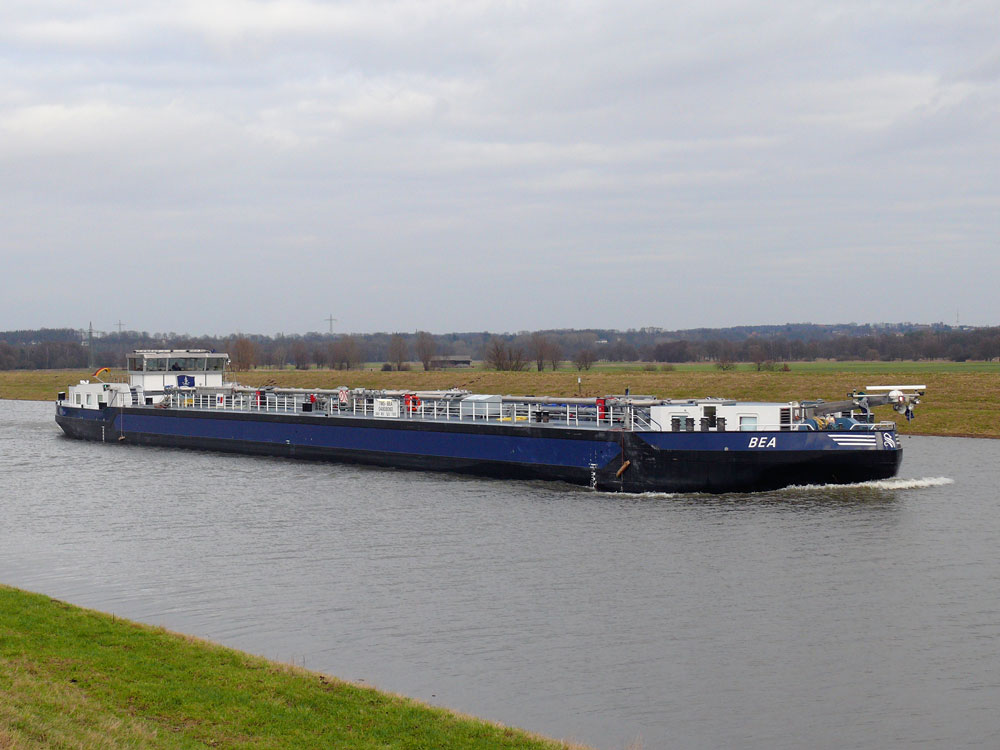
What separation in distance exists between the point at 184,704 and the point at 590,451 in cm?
2444

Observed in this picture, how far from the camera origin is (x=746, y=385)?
7512 centimetres

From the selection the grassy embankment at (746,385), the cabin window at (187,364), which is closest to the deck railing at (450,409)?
the cabin window at (187,364)

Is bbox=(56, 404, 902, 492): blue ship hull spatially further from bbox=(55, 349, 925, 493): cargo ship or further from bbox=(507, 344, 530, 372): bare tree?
bbox=(507, 344, 530, 372): bare tree

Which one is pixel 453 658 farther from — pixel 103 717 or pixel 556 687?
pixel 103 717

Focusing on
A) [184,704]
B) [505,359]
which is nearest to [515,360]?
[505,359]

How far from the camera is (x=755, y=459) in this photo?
3344cm

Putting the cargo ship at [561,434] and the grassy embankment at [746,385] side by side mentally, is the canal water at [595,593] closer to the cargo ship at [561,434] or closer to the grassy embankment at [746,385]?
the cargo ship at [561,434]

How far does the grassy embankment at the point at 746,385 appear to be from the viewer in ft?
191

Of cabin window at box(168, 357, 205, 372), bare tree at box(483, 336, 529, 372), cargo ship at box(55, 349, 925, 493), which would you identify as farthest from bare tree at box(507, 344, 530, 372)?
cargo ship at box(55, 349, 925, 493)

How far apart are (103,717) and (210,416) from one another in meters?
43.3

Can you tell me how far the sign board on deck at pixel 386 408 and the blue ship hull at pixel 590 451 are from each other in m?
1.37

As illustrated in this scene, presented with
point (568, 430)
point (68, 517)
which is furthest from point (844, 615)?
point (68, 517)

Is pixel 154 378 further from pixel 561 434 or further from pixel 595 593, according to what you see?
pixel 595 593

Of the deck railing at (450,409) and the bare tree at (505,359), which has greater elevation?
the bare tree at (505,359)
